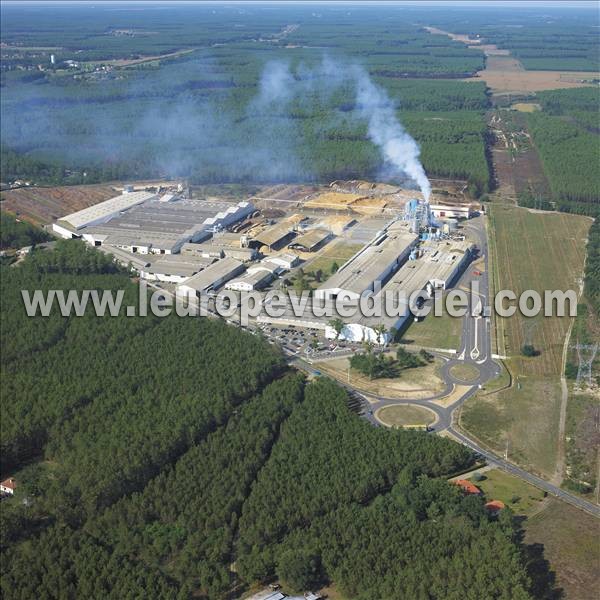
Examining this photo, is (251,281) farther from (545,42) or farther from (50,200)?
(545,42)

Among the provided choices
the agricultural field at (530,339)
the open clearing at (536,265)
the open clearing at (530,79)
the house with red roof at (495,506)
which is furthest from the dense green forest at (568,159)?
the house with red roof at (495,506)

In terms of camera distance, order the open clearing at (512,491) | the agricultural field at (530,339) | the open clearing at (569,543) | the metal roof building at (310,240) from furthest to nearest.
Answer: the metal roof building at (310,240)
the agricultural field at (530,339)
the open clearing at (512,491)
the open clearing at (569,543)

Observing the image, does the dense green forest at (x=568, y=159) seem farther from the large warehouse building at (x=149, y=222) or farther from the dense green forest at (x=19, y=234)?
the dense green forest at (x=19, y=234)

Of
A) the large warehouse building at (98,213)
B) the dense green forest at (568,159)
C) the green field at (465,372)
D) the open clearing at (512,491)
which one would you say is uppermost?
the dense green forest at (568,159)

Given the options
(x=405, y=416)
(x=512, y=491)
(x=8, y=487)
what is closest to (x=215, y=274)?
(x=405, y=416)

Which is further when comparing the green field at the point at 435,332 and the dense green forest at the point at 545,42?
the dense green forest at the point at 545,42

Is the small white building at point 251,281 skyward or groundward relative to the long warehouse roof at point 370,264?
groundward

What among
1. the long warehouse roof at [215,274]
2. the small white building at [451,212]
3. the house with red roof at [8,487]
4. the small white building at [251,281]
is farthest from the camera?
the small white building at [451,212]
